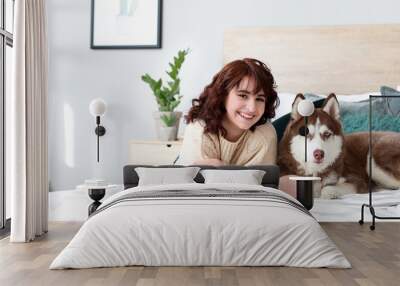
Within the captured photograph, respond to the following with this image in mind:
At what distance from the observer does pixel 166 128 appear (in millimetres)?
6129

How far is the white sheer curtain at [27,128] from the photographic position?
4387mm

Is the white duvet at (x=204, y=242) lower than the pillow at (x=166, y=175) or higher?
lower

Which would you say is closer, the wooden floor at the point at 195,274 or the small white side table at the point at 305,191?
the wooden floor at the point at 195,274

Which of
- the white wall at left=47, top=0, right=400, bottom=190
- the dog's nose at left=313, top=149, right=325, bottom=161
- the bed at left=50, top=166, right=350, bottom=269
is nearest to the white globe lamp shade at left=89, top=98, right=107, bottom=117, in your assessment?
the white wall at left=47, top=0, right=400, bottom=190

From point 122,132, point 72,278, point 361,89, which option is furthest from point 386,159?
point 72,278

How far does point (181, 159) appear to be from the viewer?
5.70 metres

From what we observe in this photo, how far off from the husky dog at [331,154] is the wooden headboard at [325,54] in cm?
56

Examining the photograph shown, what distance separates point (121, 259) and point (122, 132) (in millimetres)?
3150

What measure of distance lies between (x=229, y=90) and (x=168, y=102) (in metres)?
0.72

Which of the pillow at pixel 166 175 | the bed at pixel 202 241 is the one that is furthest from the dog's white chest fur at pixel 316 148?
the bed at pixel 202 241

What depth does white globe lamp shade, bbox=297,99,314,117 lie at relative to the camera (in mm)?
5586

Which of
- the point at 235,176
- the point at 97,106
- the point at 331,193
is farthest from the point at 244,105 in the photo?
the point at 97,106

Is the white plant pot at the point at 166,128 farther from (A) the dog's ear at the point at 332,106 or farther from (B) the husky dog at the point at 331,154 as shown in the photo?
(A) the dog's ear at the point at 332,106

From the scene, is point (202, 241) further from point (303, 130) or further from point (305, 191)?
point (303, 130)
